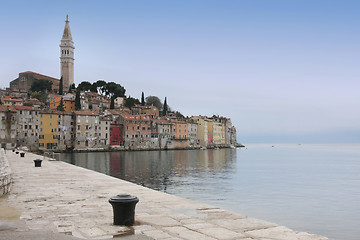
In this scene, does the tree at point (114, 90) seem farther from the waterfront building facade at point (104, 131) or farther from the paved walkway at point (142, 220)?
the paved walkway at point (142, 220)

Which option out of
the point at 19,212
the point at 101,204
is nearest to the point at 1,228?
the point at 19,212

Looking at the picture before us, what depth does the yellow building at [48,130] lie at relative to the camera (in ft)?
250

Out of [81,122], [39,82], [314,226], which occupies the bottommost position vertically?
[314,226]

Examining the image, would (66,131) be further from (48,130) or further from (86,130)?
(86,130)

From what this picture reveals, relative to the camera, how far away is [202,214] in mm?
7727

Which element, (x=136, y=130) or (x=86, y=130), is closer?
(x=86, y=130)

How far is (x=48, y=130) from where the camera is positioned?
253ft

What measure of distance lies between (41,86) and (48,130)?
4756cm

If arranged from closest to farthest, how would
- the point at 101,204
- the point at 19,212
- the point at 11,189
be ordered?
the point at 19,212, the point at 101,204, the point at 11,189

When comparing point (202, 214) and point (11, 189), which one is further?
point (11, 189)

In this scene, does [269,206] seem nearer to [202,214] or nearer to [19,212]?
[202,214]

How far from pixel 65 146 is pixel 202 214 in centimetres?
7768

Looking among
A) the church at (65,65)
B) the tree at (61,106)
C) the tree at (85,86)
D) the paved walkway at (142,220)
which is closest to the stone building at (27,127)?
the tree at (61,106)

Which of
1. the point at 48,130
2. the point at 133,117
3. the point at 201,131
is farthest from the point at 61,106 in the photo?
the point at 201,131
